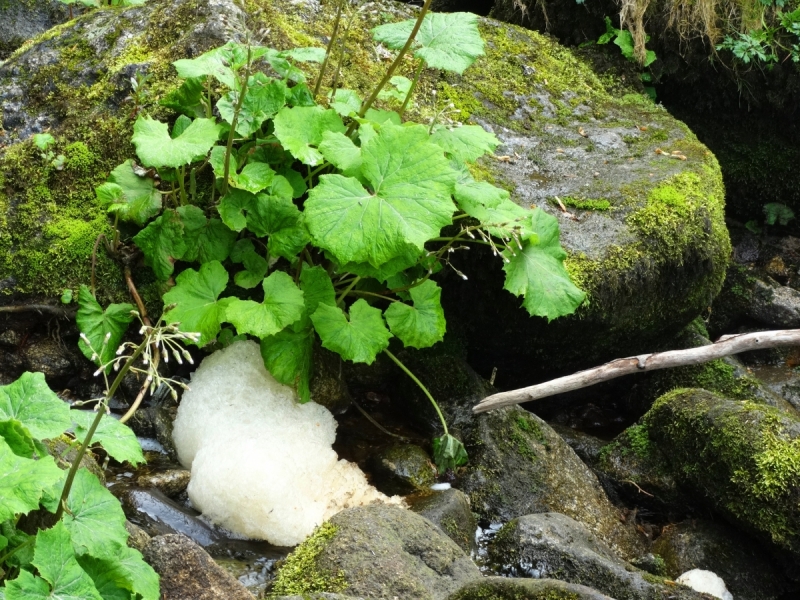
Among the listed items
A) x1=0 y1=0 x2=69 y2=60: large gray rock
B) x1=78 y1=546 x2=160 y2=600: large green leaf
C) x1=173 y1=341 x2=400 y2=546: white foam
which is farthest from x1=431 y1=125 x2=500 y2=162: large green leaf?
x1=0 y1=0 x2=69 y2=60: large gray rock

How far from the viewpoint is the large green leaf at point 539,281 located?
3.82m

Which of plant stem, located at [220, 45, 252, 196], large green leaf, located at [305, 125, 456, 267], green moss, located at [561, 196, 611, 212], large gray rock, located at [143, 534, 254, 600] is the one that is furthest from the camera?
green moss, located at [561, 196, 611, 212]

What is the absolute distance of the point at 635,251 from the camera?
4.70m

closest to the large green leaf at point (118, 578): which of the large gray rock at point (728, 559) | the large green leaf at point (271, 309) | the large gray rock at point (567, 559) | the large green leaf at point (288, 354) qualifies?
the large green leaf at point (271, 309)

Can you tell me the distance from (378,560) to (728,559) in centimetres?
223

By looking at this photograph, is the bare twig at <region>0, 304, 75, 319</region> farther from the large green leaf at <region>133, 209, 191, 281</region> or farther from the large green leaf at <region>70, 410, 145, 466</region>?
the large green leaf at <region>70, 410, 145, 466</region>

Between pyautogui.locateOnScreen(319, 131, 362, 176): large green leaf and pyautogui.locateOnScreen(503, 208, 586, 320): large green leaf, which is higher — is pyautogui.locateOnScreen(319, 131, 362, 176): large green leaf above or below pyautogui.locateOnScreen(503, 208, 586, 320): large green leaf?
above

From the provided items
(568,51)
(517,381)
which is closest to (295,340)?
(517,381)

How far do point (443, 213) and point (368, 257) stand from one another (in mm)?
372

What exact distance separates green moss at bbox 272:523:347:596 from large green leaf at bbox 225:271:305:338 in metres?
0.94

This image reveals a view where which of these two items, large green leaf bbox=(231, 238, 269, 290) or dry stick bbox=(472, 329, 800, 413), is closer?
large green leaf bbox=(231, 238, 269, 290)

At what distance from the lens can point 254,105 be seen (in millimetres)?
3672

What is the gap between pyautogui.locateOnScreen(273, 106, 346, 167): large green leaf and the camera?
11.6 ft

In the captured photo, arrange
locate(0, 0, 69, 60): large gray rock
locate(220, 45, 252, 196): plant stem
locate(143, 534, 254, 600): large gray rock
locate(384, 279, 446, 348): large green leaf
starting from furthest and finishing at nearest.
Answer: locate(0, 0, 69, 60): large gray rock
locate(384, 279, 446, 348): large green leaf
locate(220, 45, 252, 196): plant stem
locate(143, 534, 254, 600): large gray rock
